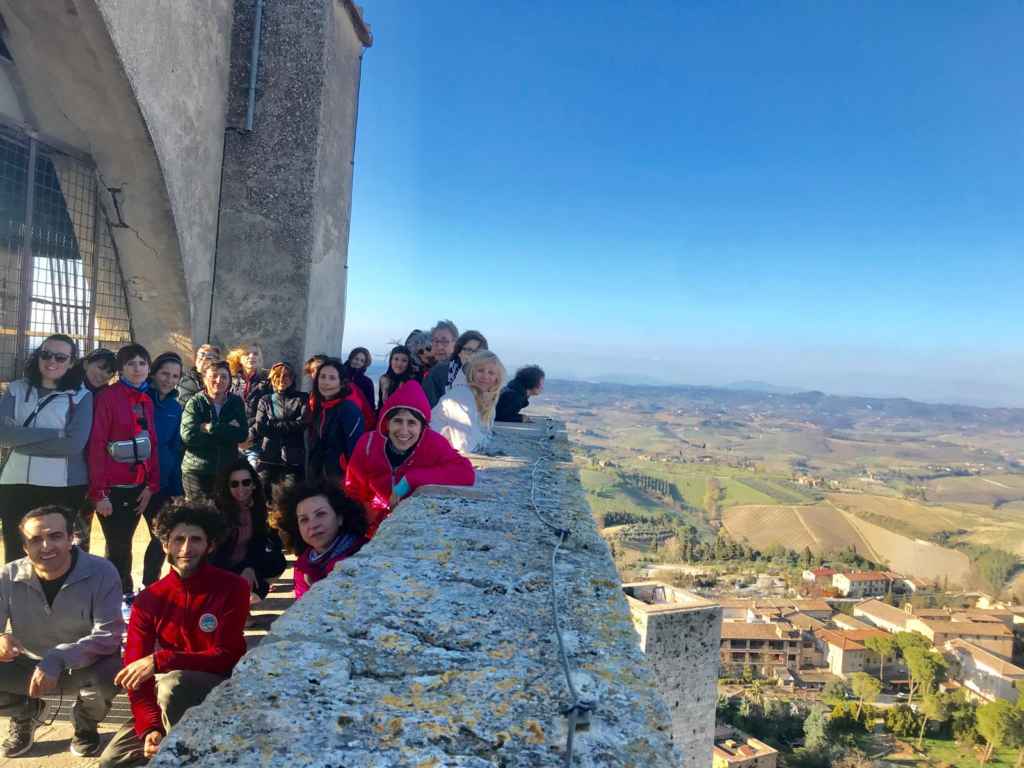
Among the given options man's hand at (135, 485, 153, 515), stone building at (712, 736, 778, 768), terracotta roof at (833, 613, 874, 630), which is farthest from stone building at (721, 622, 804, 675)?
man's hand at (135, 485, 153, 515)

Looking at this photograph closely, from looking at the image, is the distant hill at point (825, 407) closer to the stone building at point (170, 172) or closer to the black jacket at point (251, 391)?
the stone building at point (170, 172)

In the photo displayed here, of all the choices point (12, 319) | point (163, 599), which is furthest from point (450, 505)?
point (12, 319)

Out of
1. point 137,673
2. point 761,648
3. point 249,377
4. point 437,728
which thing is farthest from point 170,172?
point 761,648

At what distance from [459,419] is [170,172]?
11.5 feet

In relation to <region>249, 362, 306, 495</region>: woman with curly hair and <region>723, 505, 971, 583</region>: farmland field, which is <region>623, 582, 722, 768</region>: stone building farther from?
<region>723, 505, 971, 583</region>: farmland field

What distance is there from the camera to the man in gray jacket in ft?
8.52

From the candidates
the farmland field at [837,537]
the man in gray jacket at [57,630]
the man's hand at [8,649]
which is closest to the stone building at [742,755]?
the man in gray jacket at [57,630]

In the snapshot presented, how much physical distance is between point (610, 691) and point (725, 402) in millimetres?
188200

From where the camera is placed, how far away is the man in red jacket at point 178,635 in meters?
2.23

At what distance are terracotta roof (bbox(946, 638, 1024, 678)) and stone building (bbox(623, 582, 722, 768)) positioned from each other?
31188 mm

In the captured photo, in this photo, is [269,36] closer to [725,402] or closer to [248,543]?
[248,543]

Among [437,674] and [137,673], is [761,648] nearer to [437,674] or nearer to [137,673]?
[137,673]

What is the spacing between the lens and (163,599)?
7.97 ft

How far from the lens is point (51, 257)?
17.3 feet
